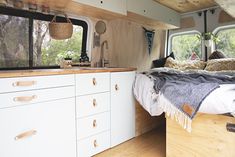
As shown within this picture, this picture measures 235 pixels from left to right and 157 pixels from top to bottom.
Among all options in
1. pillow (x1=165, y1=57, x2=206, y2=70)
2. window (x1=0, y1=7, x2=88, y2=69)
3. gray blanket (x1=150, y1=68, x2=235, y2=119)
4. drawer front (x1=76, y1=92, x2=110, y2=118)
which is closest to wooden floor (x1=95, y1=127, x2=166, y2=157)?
drawer front (x1=76, y1=92, x2=110, y2=118)

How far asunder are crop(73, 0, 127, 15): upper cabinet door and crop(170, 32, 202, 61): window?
83.9 inches

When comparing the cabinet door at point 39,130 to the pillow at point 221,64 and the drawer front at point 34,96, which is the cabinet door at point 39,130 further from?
the pillow at point 221,64

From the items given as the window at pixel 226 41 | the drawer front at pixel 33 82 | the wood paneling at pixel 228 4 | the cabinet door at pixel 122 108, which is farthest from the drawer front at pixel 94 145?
the window at pixel 226 41

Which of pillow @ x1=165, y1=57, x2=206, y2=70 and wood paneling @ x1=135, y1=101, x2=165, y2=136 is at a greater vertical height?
pillow @ x1=165, y1=57, x2=206, y2=70

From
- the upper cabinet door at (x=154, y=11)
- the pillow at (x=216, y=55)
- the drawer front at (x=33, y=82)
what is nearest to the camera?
the drawer front at (x=33, y=82)

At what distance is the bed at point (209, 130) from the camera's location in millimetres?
1612

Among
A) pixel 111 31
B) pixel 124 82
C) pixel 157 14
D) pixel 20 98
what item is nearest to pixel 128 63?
pixel 111 31

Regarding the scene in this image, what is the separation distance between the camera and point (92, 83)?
2.09 metres

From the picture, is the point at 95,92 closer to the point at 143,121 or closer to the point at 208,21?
the point at 143,121

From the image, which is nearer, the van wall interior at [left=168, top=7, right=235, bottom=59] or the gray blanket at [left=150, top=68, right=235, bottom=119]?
the gray blanket at [left=150, top=68, right=235, bottom=119]

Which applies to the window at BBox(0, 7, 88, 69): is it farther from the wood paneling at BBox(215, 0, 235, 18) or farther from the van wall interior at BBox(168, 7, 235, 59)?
the van wall interior at BBox(168, 7, 235, 59)

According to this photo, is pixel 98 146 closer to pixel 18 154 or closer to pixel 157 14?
pixel 18 154

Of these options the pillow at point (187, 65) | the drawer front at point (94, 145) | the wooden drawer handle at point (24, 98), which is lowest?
the drawer front at point (94, 145)

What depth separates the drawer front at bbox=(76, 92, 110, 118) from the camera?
6.48 feet
